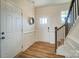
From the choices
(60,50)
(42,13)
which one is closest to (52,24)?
(42,13)

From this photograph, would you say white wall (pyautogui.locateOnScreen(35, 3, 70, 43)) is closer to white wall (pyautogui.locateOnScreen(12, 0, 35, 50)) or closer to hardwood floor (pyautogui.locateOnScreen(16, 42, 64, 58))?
white wall (pyautogui.locateOnScreen(12, 0, 35, 50))

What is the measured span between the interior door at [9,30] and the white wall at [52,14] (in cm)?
303

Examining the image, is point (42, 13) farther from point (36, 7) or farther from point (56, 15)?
point (56, 15)

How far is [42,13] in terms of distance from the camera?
6449 mm

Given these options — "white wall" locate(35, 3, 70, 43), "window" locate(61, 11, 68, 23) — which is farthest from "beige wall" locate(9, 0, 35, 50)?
"window" locate(61, 11, 68, 23)

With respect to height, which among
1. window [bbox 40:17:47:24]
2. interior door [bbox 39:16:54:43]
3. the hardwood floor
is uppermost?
window [bbox 40:17:47:24]

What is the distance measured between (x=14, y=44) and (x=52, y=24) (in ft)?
11.4

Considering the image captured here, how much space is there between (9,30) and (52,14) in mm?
3818

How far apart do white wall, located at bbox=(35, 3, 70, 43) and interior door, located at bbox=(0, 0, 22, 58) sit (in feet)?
9.96

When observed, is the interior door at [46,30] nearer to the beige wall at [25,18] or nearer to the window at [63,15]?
the window at [63,15]

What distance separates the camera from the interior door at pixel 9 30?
267 centimetres

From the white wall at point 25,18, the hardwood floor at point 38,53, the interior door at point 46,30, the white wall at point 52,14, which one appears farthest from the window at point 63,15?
the white wall at point 25,18

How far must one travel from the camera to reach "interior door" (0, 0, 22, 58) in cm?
267

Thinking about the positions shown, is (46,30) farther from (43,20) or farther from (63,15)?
(63,15)
